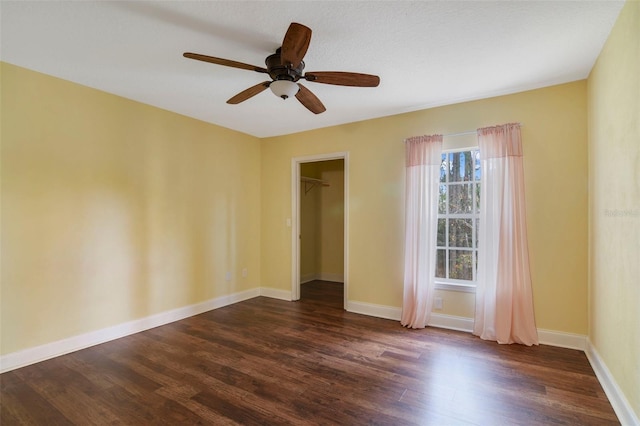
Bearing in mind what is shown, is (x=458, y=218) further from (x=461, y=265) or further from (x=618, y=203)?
(x=618, y=203)

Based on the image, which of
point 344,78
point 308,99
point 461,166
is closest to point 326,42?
point 344,78

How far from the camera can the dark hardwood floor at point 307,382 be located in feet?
6.16

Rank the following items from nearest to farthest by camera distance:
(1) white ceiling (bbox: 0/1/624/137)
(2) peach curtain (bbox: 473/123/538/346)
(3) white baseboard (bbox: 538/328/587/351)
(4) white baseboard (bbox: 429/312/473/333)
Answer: (1) white ceiling (bbox: 0/1/624/137) < (3) white baseboard (bbox: 538/328/587/351) < (2) peach curtain (bbox: 473/123/538/346) < (4) white baseboard (bbox: 429/312/473/333)

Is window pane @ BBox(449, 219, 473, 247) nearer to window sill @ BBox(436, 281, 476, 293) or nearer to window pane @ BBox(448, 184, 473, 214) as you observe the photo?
window pane @ BBox(448, 184, 473, 214)

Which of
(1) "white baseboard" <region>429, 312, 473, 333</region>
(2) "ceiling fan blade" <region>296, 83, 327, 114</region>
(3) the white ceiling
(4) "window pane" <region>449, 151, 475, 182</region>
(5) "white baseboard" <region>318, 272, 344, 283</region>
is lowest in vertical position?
(5) "white baseboard" <region>318, 272, 344, 283</region>

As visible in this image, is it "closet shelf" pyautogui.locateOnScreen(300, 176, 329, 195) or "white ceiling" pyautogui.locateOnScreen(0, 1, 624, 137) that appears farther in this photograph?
"closet shelf" pyautogui.locateOnScreen(300, 176, 329, 195)

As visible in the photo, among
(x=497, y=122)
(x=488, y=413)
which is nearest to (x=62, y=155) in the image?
(x=488, y=413)

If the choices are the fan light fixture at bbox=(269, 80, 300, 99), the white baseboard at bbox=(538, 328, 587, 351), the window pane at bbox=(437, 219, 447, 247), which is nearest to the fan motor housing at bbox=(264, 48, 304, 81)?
the fan light fixture at bbox=(269, 80, 300, 99)

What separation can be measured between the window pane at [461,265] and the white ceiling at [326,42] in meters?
1.77

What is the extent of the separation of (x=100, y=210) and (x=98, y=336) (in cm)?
→ 127

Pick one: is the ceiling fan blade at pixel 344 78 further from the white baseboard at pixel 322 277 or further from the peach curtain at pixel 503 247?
the white baseboard at pixel 322 277

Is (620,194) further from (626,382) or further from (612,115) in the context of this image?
(626,382)

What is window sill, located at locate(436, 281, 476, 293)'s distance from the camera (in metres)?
3.26

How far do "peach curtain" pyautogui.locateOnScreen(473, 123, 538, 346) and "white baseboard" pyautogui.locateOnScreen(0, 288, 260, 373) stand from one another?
3375 millimetres
